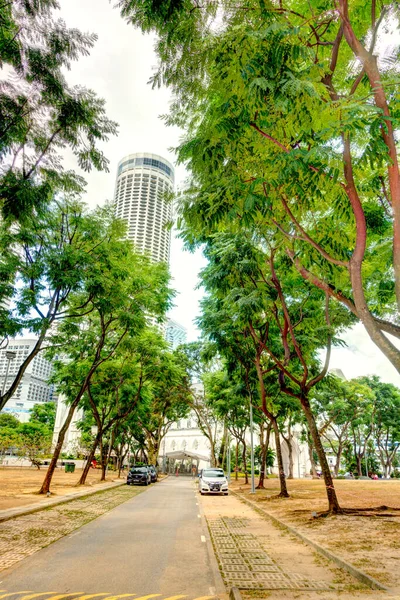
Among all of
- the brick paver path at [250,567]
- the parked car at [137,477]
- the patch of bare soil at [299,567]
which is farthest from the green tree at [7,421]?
the brick paver path at [250,567]

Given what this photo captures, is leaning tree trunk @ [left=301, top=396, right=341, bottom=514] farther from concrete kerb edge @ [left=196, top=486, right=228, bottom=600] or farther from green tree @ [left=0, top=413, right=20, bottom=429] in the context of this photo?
green tree @ [left=0, top=413, right=20, bottom=429]

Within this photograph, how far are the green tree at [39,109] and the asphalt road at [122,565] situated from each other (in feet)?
24.0

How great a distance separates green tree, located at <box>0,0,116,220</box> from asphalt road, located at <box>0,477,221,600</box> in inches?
289

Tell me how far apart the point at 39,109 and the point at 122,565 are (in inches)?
390

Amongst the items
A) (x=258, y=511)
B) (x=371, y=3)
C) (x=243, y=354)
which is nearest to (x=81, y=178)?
(x=371, y=3)

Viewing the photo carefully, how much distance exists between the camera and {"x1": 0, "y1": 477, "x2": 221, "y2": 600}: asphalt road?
230 inches

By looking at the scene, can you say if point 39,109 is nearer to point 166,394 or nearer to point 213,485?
point 213,485

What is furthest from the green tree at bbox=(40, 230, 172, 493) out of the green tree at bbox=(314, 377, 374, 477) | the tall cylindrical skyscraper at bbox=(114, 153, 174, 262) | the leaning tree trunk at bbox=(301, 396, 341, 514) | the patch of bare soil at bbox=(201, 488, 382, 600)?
the green tree at bbox=(314, 377, 374, 477)

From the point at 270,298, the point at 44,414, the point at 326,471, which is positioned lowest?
the point at 326,471

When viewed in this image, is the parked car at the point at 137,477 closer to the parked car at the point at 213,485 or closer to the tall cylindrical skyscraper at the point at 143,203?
the parked car at the point at 213,485

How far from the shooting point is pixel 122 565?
282 inches

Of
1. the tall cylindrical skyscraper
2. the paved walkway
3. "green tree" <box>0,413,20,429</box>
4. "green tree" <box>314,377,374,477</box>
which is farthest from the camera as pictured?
"green tree" <box>0,413,20,429</box>

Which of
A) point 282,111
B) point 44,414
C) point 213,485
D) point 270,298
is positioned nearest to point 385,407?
point 213,485

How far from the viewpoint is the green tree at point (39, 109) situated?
875 cm
